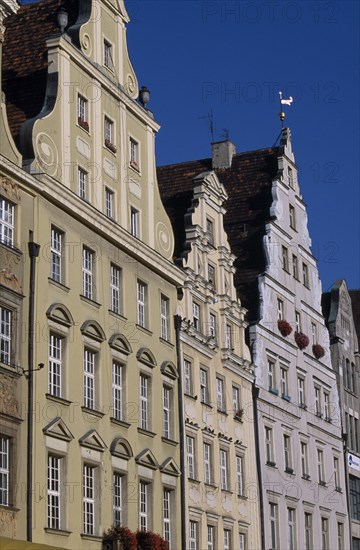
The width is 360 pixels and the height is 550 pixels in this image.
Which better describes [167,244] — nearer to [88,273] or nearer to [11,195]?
[88,273]

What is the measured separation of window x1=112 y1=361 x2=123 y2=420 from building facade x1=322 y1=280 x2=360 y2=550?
20.7 metres

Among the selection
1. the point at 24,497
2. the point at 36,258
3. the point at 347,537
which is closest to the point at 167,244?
the point at 36,258

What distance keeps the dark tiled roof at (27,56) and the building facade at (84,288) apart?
0.05 m

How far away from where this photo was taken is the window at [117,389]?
37584 mm

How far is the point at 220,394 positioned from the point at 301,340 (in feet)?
28.8

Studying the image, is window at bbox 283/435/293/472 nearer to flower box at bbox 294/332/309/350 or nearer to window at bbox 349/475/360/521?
flower box at bbox 294/332/309/350

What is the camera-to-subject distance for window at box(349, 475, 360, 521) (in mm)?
56406

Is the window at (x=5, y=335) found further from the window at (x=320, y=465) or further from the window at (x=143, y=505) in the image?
the window at (x=320, y=465)

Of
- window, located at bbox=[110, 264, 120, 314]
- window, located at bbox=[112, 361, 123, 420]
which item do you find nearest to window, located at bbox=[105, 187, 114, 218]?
window, located at bbox=[110, 264, 120, 314]

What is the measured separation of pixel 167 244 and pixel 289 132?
15.7 metres

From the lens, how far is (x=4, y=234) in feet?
108

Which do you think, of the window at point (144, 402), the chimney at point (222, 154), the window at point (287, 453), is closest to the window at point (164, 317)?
the window at point (144, 402)

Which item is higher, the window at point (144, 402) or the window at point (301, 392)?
the window at point (301, 392)

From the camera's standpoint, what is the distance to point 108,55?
40.7m
